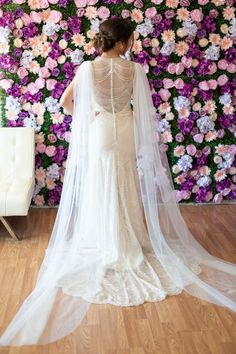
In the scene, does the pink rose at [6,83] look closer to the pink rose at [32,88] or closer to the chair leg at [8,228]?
the pink rose at [32,88]

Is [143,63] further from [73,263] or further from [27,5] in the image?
[73,263]

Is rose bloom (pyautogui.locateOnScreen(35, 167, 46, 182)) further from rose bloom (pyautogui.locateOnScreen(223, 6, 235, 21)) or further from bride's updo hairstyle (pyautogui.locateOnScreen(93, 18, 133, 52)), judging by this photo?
rose bloom (pyautogui.locateOnScreen(223, 6, 235, 21))

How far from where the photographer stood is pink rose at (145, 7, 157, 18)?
3.65 meters

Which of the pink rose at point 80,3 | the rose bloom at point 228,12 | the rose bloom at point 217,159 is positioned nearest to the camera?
the pink rose at point 80,3

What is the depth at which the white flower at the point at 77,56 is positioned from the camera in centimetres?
370

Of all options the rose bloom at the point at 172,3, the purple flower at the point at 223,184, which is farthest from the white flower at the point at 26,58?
the purple flower at the point at 223,184

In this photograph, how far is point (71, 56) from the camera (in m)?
3.71

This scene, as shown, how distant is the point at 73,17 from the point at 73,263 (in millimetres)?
2034

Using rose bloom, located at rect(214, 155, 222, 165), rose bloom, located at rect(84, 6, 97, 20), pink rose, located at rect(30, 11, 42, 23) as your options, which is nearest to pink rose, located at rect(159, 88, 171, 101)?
rose bloom, located at rect(214, 155, 222, 165)

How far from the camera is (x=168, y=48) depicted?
3.72 meters

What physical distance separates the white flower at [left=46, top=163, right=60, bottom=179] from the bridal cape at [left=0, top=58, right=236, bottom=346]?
1.09 m

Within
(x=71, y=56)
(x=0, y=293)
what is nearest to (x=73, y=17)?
(x=71, y=56)

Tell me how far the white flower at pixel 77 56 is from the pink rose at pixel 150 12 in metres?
0.62

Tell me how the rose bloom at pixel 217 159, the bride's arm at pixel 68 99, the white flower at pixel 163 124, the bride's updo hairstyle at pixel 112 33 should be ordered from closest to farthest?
the bride's updo hairstyle at pixel 112 33 < the bride's arm at pixel 68 99 < the white flower at pixel 163 124 < the rose bloom at pixel 217 159
